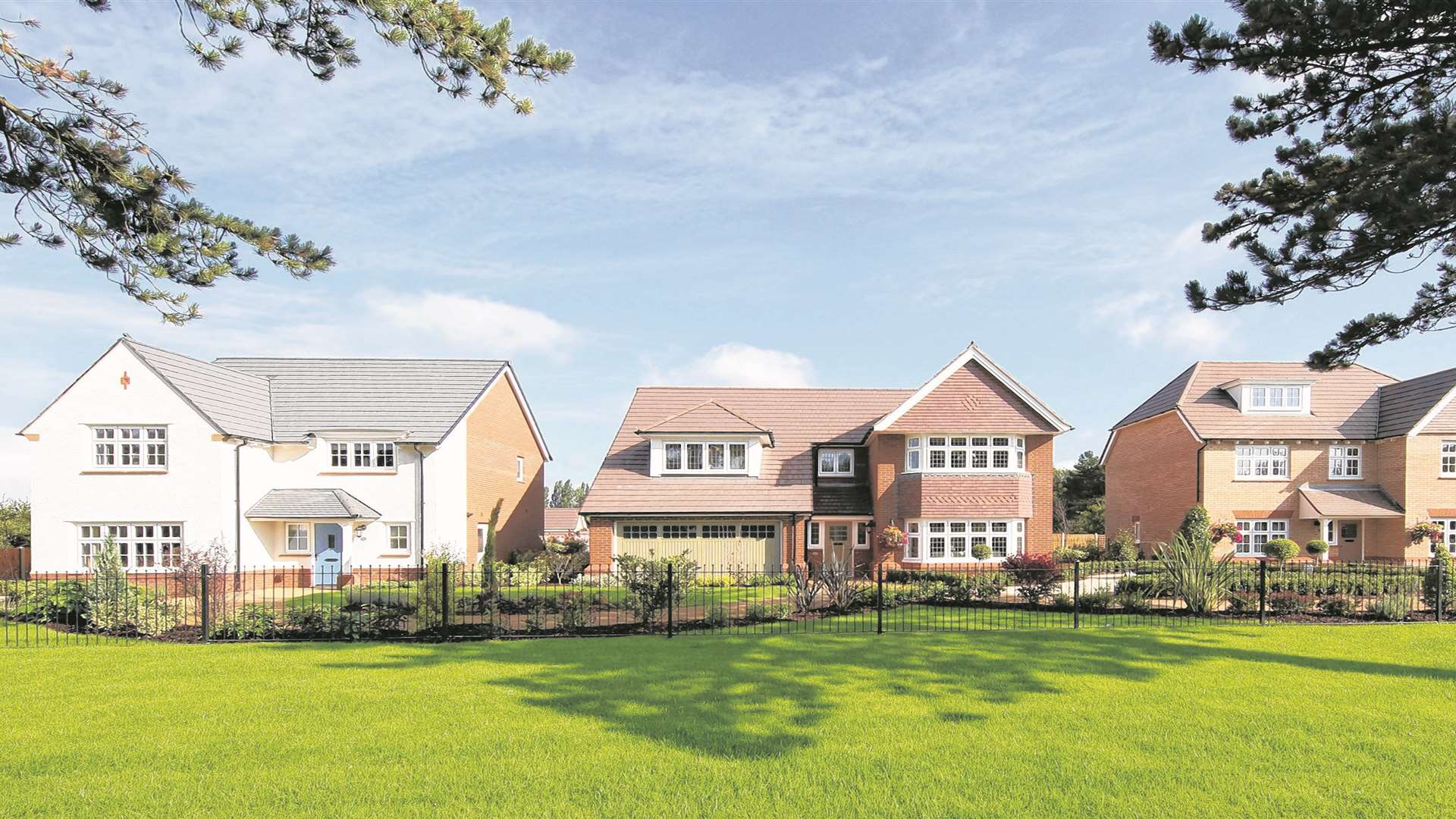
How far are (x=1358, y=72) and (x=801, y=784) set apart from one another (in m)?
12.0

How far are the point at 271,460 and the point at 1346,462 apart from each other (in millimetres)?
40157

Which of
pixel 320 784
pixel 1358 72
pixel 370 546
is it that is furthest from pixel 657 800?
pixel 370 546

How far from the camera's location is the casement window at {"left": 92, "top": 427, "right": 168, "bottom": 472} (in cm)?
2605

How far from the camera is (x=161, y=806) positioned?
6.30m

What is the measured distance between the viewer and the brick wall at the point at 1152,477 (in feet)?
107

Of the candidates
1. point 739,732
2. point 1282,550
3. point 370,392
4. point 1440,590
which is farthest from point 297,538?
point 1282,550

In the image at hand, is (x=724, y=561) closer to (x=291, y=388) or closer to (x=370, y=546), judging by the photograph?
(x=370, y=546)

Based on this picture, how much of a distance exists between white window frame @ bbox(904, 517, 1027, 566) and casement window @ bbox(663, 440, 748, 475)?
6336 millimetres

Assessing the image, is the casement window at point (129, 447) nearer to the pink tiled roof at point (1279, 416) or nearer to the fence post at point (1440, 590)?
the fence post at point (1440, 590)

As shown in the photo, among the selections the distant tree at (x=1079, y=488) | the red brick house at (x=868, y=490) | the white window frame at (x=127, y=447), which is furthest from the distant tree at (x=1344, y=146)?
the distant tree at (x=1079, y=488)

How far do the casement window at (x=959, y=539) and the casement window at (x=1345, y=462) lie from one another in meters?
14.0

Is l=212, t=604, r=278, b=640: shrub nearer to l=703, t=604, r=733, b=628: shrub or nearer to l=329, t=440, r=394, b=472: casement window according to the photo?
l=703, t=604, r=733, b=628: shrub

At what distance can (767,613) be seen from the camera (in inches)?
636

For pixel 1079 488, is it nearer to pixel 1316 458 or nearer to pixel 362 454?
pixel 1316 458
